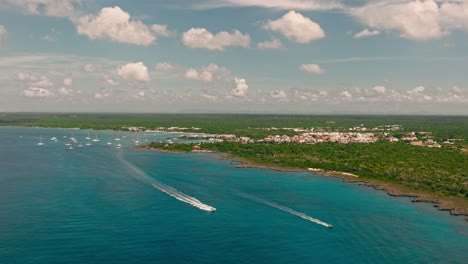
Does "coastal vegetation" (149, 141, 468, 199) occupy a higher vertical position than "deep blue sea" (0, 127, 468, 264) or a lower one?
higher

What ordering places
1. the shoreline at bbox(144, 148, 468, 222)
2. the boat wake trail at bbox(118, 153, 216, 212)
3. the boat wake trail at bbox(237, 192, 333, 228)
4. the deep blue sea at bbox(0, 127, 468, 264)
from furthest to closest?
the shoreline at bbox(144, 148, 468, 222)
the boat wake trail at bbox(118, 153, 216, 212)
the boat wake trail at bbox(237, 192, 333, 228)
the deep blue sea at bbox(0, 127, 468, 264)

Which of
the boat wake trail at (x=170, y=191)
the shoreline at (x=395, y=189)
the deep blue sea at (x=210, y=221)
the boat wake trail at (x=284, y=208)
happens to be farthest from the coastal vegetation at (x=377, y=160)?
the boat wake trail at (x=170, y=191)

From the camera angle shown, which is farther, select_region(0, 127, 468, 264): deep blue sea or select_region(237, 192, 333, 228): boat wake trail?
select_region(237, 192, 333, 228): boat wake trail

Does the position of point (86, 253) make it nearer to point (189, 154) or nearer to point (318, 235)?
point (318, 235)

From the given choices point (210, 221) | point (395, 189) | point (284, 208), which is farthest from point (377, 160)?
point (210, 221)

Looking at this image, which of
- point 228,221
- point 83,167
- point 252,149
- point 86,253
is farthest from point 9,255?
point 252,149

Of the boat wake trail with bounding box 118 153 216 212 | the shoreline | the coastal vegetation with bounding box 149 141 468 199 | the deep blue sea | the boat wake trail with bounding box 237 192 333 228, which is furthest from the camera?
the coastal vegetation with bounding box 149 141 468 199

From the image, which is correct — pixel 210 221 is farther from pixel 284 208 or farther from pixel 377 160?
pixel 377 160

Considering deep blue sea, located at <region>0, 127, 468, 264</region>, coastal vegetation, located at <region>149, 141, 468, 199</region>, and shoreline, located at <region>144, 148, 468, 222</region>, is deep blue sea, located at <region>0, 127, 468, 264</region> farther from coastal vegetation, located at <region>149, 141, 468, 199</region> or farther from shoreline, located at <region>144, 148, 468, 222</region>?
coastal vegetation, located at <region>149, 141, 468, 199</region>

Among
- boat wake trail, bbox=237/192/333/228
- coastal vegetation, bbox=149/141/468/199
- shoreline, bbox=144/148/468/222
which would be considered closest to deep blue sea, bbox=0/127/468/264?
boat wake trail, bbox=237/192/333/228
